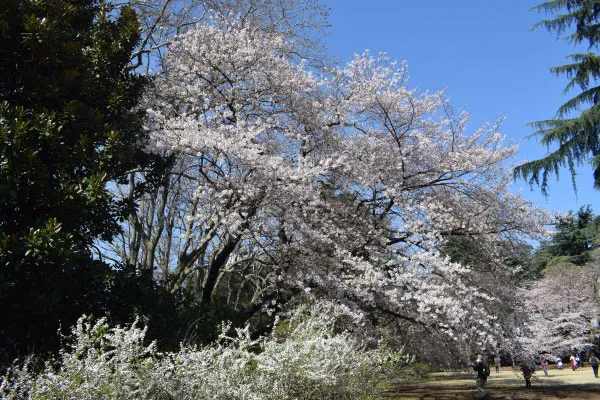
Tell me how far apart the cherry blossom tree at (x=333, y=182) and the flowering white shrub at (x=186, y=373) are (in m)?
3.11

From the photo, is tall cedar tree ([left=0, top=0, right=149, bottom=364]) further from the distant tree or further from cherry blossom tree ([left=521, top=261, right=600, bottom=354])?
the distant tree

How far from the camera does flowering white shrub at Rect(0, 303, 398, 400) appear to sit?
9.58 feet

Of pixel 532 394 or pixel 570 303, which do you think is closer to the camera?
pixel 532 394

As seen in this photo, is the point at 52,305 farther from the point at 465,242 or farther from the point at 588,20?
the point at 588,20

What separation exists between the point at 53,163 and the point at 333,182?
6013 mm

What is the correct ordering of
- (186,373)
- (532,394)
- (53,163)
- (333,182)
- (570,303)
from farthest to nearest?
(570,303) → (532,394) → (333,182) → (53,163) → (186,373)

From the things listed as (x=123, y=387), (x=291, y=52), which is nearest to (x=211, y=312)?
(x=123, y=387)

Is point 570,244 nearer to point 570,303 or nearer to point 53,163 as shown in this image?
point 570,303

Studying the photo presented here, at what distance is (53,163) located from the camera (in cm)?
527

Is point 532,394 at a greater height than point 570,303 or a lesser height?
lesser

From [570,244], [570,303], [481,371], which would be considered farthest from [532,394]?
[570,244]

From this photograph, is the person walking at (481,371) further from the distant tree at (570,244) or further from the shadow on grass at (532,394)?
the distant tree at (570,244)

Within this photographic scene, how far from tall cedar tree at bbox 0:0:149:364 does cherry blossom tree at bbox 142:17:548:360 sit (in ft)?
5.32

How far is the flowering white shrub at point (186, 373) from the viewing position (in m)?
2.92
